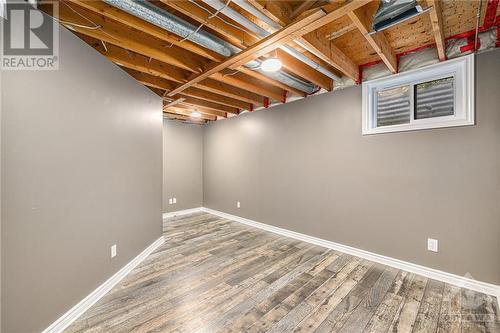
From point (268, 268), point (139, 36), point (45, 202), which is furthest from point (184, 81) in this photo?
Answer: point (268, 268)

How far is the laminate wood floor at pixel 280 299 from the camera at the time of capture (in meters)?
1.73

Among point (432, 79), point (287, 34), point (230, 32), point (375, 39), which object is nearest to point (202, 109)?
point (230, 32)

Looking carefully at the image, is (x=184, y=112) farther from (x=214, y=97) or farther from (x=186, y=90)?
(x=186, y=90)

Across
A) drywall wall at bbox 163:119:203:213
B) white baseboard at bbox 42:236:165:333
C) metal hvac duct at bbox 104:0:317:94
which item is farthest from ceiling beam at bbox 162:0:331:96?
drywall wall at bbox 163:119:203:213

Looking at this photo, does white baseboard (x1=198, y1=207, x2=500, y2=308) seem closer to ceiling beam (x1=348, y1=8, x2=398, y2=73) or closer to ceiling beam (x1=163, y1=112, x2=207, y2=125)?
ceiling beam (x1=348, y1=8, x2=398, y2=73)

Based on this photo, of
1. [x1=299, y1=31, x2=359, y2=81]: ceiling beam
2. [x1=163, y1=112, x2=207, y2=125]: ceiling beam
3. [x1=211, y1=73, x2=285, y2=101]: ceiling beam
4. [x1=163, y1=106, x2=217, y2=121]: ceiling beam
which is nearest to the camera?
[x1=299, y1=31, x2=359, y2=81]: ceiling beam

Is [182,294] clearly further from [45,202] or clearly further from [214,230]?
[214,230]

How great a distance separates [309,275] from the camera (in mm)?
2504

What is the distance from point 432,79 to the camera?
251cm

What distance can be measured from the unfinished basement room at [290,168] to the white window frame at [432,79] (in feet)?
0.05

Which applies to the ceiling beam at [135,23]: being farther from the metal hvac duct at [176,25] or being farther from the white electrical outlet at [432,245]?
the white electrical outlet at [432,245]

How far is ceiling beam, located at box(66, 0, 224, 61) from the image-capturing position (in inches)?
63.9
